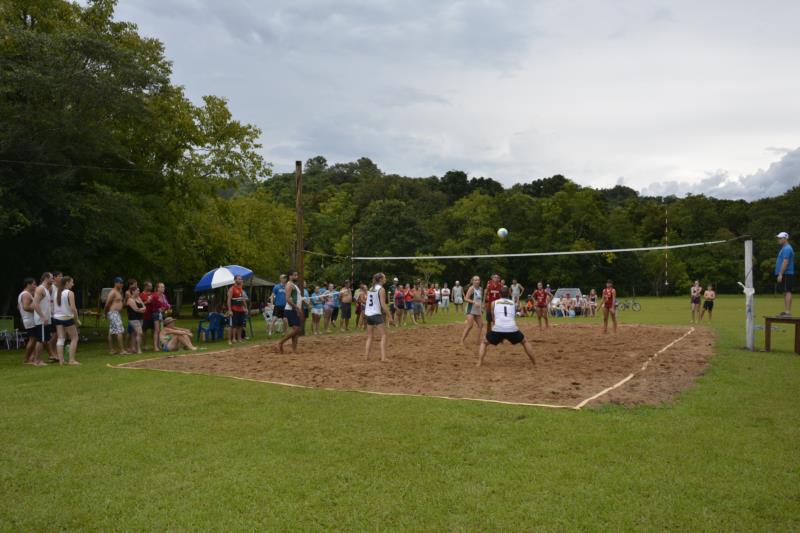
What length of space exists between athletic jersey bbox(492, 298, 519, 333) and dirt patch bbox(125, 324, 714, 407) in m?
0.74

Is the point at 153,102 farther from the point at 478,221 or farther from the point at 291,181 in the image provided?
the point at 291,181

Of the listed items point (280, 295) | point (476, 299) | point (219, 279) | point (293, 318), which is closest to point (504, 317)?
point (476, 299)

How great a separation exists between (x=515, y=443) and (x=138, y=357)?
32.1ft

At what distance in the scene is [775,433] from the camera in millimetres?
6039

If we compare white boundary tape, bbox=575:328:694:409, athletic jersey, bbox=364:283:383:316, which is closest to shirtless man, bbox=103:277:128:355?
athletic jersey, bbox=364:283:383:316

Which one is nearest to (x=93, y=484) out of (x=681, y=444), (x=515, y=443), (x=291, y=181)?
(x=515, y=443)

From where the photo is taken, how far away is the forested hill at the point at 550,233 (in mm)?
57969

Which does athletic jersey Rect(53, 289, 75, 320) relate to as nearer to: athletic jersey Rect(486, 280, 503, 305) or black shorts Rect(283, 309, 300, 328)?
black shorts Rect(283, 309, 300, 328)

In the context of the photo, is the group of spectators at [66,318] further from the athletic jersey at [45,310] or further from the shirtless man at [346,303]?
the shirtless man at [346,303]

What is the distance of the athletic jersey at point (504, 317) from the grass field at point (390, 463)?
292 cm

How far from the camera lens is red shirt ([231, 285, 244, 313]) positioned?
15.7 metres

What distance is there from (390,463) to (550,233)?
5728 cm

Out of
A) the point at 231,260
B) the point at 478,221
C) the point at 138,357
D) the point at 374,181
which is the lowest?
the point at 138,357

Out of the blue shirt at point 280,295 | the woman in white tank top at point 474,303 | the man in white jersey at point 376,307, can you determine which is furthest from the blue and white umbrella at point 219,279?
the man in white jersey at point 376,307
